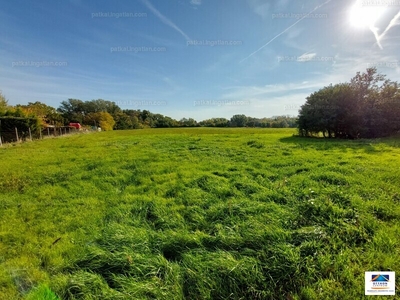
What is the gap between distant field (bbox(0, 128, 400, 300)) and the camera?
2141mm

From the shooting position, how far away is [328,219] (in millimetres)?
3229

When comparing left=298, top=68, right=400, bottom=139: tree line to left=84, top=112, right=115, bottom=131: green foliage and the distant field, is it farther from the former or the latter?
left=84, top=112, right=115, bottom=131: green foliage

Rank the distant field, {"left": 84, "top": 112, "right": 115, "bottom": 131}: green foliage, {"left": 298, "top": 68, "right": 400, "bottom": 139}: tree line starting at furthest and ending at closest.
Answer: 1. {"left": 84, "top": 112, "right": 115, "bottom": 131}: green foliage
2. {"left": 298, "top": 68, "right": 400, "bottom": 139}: tree line
3. the distant field

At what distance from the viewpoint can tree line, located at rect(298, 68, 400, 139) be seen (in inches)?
685

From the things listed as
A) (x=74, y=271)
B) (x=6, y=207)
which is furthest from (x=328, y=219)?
(x=6, y=207)

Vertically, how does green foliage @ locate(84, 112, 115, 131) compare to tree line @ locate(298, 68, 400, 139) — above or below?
above

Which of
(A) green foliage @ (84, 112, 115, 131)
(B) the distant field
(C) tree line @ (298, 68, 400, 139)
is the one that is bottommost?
(B) the distant field

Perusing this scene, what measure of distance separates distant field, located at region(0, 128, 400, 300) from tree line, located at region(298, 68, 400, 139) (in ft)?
55.4

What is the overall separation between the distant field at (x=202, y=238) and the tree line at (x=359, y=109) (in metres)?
16.9

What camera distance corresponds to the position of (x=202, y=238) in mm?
2896

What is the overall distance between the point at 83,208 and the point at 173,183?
223 cm

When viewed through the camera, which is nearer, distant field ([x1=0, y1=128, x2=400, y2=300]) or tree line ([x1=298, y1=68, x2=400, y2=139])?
distant field ([x1=0, y1=128, x2=400, y2=300])

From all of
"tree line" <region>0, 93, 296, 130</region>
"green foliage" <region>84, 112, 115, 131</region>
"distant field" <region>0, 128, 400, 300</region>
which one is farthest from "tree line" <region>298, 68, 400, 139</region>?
"green foliage" <region>84, 112, 115, 131</region>

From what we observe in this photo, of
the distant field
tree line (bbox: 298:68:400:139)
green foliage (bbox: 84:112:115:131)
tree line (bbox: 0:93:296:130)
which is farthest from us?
green foliage (bbox: 84:112:115:131)
